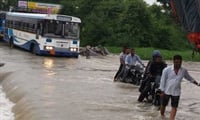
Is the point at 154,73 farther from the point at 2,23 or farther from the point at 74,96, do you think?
the point at 2,23

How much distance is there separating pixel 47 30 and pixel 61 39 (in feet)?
3.69

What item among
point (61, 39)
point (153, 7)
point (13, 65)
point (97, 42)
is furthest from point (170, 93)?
point (153, 7)

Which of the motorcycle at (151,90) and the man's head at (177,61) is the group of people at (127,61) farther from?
the man's head at (177,61)

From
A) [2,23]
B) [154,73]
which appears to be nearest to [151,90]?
[154,73]

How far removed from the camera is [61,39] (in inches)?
1299

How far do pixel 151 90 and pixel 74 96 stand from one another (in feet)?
8.80

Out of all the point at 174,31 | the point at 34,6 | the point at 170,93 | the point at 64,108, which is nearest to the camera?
the point at 170,93

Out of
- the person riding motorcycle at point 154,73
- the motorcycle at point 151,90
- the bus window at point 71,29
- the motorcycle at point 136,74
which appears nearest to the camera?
the person riding motorcycle at point 154,73

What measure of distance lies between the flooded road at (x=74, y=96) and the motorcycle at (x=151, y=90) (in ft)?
0.91

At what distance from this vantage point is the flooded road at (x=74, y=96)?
13695 mm

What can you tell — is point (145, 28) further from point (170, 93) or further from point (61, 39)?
point (170, 93)

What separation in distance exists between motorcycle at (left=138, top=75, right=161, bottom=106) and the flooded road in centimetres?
28

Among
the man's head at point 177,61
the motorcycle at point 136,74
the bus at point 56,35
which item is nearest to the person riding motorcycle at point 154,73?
the man's head at point 177,61

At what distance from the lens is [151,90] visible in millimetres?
15641
